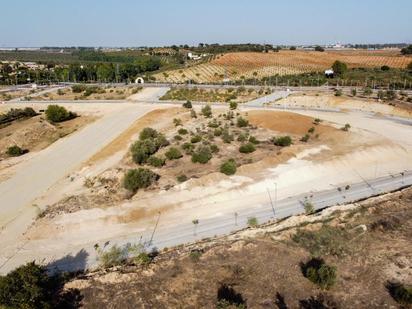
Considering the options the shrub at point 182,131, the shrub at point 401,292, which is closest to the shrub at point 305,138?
the shrub at point 182,131

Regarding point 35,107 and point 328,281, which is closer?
point 328,281

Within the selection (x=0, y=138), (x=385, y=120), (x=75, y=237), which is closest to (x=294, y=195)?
(x=75, y=237)

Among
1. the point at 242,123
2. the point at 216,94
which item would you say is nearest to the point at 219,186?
the point at 242,123

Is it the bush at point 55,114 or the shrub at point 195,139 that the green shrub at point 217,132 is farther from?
the bush at point 55,114

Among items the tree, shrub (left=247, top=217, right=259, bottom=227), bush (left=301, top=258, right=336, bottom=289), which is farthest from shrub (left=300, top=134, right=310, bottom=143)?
the tree

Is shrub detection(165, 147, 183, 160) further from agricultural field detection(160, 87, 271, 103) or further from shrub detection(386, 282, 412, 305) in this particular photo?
agricultural field detection(160, 87, 271, 103)

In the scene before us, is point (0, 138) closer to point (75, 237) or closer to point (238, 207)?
point (75, 237)

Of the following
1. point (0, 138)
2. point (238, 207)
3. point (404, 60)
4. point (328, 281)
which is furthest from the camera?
point (404, 60)
